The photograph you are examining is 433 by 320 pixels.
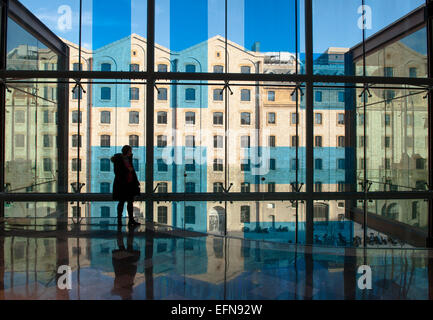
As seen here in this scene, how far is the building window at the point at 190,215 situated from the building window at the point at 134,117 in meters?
2.58

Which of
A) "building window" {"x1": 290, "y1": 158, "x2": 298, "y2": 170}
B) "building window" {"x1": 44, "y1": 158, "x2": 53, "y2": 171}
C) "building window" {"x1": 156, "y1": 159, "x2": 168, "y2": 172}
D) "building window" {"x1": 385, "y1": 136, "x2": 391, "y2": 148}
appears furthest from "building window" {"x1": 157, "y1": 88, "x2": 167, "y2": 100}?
"building window" {"x1": 385, "y1": 136, "x2": 391, "y2": 148}

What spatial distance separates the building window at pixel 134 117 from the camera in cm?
944

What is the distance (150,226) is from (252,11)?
6.40m

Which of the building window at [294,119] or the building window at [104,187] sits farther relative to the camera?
the building window at [294,119]

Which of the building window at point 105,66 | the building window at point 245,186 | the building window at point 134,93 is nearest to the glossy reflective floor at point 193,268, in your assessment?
the building window at point 245,186

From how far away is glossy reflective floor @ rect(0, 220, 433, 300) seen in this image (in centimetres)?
382

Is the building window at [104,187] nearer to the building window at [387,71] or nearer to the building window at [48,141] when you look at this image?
the building window at [48,141]

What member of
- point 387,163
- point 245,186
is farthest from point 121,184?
point 387,163

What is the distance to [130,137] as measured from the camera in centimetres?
958

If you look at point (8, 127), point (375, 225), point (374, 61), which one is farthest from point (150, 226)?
point (374, 61)

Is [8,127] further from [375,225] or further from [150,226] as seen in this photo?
[375,225]

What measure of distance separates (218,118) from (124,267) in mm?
5630

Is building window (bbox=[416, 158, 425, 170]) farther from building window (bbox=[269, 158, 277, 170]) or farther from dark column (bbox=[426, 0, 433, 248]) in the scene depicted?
building window (bbox=[269, 158, 277, 170])

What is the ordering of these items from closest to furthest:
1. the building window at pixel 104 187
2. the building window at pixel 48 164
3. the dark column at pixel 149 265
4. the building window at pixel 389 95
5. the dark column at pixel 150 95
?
1. the dark column at pixel 149 265
2. the dark column at pixel 150 95
3. the building window at pixel 104 187
4. the building window at pixel 48 164
5. the building window at pixel 389 95
